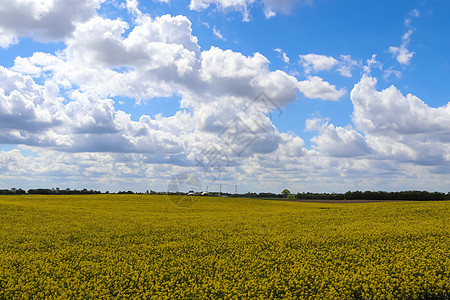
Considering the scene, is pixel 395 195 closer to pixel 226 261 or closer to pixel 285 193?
pixel 285 193

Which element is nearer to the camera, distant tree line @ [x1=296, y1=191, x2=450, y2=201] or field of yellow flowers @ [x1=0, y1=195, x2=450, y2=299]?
field of yellow flowers @ [x1=0, y1=195, x2=450, y2=299]

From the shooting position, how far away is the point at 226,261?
13789 mm

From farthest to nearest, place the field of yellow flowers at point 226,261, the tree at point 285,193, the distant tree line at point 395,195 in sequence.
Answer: the tree at point 285,193
the distant tree line at point 395,195
the field of yellow flowers at point 226,261

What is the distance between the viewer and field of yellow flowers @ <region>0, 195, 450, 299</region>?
10.9 m

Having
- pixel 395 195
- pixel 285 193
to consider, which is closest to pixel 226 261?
pixel 395 195

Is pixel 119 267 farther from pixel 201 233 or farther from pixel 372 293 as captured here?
pixel 372 293

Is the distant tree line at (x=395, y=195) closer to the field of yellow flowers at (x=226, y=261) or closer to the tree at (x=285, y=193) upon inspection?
the tree at (x=285, y=193)

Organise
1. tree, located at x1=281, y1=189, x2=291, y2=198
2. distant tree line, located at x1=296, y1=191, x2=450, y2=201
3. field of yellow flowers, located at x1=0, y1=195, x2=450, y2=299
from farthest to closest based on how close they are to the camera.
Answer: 1. tree, located at x1=281, y1=189, x2=291, y2=198
2. distant tree line, located at x1=296, y1=191, x2=450, y2=201
3. field of yellow flowers, located at x1=0, y1=195, x2=450, y2=299

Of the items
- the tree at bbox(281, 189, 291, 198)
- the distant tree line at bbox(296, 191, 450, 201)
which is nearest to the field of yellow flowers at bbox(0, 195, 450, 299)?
the distant tree line at bbox(296, 191, 450, 201)

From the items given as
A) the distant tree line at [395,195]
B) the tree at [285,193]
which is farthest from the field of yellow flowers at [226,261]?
the tree at [285,193]

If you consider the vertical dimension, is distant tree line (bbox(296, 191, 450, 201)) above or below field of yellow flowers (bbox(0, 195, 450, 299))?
above

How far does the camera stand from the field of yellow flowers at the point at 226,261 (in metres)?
10.9

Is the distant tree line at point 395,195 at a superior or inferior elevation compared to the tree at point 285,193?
superior

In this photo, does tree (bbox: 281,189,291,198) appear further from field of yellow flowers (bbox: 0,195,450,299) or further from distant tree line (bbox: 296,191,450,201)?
field of yellow flowers (bbox: 0,195,450,299)
